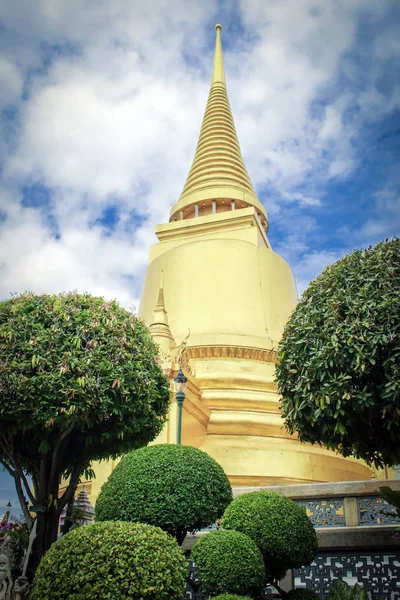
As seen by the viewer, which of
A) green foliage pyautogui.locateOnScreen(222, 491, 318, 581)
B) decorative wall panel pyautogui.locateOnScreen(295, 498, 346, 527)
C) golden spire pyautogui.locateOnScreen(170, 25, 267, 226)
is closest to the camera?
green foliage pyautogui.locateOnScreen(222, 491, 318, 581)

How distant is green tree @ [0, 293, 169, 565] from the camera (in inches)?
312

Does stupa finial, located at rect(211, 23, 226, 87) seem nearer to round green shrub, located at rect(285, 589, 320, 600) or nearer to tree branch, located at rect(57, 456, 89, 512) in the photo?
tree branch, located at rect(57, 456, 89, 512)

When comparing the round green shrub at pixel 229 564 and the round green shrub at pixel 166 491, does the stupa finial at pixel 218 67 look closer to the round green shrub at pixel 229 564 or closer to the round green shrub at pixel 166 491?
the round green shrub at pixel 166 491

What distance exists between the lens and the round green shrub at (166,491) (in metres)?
6.71

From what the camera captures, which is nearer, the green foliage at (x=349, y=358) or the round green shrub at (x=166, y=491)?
the round green shrub at (x=166, y=491)

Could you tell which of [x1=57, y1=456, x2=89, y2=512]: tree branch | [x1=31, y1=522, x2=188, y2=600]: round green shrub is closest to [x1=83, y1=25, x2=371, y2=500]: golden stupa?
[x1=57, y1=456, x2=89, y2=512]: tree branch

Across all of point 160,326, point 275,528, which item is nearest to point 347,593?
point 275,528

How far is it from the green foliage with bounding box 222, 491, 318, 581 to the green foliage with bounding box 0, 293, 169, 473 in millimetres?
2408

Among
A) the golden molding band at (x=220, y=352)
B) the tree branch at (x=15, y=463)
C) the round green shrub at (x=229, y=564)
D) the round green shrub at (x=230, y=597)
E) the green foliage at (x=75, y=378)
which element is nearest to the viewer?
the round green shrub at (x=230, y=597)

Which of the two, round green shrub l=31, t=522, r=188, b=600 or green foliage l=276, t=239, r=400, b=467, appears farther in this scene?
green foliage l=276, t=239, r=400, b=467

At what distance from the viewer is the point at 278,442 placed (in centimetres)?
1664

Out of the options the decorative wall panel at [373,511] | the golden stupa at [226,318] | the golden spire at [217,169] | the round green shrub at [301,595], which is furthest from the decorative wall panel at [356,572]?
the golden spire at [217,169]

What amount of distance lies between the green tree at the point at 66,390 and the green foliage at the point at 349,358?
7.78 feet

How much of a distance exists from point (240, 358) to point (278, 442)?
3161mm
